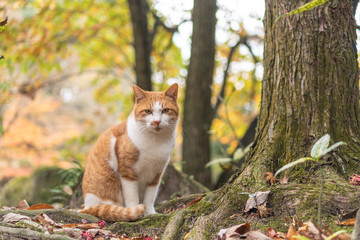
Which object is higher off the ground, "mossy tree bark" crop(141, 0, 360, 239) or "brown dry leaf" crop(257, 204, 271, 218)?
"mossy tree bark" crop(141, 0, 360, 239)

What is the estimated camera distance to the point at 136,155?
115 inches

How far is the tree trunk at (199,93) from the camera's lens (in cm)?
503

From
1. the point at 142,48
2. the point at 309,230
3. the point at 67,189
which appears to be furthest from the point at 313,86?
the point at 142,48

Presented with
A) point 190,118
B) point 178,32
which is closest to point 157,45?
point 178,32

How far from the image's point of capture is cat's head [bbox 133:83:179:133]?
9.61 ft

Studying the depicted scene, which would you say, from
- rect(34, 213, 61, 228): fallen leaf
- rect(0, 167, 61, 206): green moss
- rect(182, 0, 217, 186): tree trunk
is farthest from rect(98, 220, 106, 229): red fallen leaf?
rect(182, 0, 217, 186): tree trunk

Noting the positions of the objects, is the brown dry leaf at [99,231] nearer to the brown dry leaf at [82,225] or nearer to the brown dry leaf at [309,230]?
the brown dry leaf at [82,225]

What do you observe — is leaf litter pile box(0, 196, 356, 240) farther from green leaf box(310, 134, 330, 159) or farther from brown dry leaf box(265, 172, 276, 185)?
green leaf box(310, 134, 330, 159)

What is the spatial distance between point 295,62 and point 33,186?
14.3 ft

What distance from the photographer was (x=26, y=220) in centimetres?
197

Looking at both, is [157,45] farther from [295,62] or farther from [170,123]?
[295,62]

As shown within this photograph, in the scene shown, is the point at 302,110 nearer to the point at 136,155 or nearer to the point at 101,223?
the point at 136,155

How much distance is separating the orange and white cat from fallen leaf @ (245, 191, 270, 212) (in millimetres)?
1139

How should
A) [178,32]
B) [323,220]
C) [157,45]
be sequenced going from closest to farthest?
1. [323,220]
2. [178,32]
3. [157,45]
